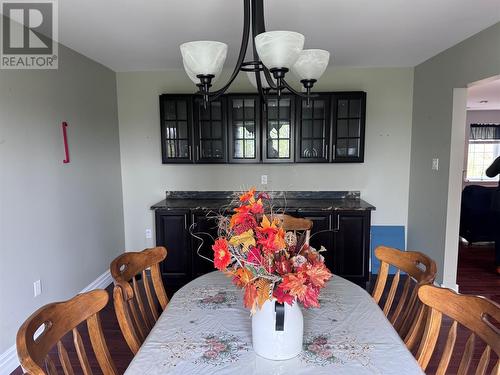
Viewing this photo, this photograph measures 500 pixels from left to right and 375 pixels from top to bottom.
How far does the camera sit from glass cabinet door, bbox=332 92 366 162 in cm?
372

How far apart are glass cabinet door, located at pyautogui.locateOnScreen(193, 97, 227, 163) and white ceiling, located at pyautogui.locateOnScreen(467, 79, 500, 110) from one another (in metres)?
3.32

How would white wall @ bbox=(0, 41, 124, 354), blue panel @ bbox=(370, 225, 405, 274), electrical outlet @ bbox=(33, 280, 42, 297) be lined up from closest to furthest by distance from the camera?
white wall @ bbox=(0, 41, 124, 354) < electrical outlet @ bbox=(33, 280, 42, 297) < blue panel @ bbox=(370, 225, 405, 274)

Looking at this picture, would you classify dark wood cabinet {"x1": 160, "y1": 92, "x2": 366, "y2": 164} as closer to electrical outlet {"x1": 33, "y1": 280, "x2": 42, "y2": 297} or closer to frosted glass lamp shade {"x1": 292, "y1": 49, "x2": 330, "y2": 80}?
electrical outlet {"x1": 33, "y1": 280, "x2": 42, "y2": 297}

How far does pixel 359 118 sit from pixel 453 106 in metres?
0.90

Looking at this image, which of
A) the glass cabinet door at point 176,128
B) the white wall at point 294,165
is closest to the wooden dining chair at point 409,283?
the white wall at point 294,165

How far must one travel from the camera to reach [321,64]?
5.76ft

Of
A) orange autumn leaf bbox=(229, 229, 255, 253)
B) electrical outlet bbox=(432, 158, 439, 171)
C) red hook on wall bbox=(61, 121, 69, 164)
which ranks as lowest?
orange autumn leaf bbox=(229, 229, 255, 253)

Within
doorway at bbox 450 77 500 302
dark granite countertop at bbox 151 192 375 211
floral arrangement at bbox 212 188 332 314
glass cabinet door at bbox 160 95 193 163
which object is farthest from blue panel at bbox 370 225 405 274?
floral arrangement at bbox 212 188 332 314

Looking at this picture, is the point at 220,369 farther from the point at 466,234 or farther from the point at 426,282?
the point at 466,234

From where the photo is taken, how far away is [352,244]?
11.9ft

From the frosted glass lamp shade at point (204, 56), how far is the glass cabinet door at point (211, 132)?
223cm

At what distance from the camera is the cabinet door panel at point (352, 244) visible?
11.8ft

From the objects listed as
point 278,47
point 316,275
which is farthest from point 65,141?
point 316,275

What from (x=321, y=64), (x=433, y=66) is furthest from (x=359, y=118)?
(x=321, y=64)
